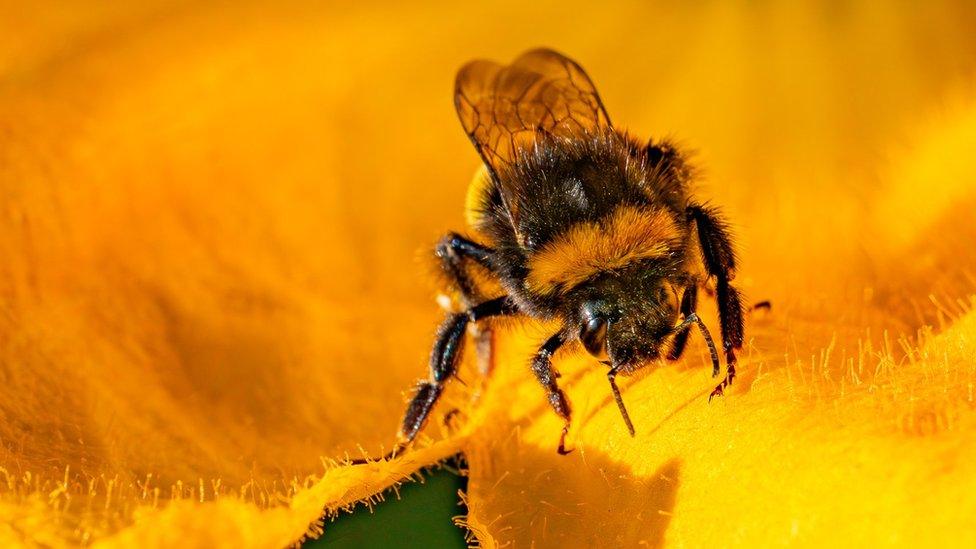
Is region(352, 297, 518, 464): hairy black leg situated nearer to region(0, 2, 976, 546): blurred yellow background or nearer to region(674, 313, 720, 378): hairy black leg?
region(0, 2, 976, 546): blurred yellow background

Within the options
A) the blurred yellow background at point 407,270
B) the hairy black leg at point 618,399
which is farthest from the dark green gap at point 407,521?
the hairy black leg at point 618,399

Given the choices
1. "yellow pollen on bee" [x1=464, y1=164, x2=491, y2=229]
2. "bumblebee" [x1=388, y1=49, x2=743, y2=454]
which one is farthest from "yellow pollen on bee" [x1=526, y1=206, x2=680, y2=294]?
"yellow pollen on bee" [x1=464, y1=164, x2=491, y2=229]

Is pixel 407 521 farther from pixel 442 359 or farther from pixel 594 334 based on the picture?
pixel 594 334

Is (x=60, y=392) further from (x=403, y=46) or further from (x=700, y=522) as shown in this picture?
(x=403, y=46)

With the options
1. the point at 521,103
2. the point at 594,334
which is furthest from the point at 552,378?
the point at 521,103

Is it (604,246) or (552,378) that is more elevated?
(604,246)

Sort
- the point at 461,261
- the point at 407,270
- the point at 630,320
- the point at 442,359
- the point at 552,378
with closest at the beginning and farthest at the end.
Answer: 1. the point at 630,320
2. the point at 552,378
3. the point at 442,359
4. the point at 461,261
5. the point at 407,270

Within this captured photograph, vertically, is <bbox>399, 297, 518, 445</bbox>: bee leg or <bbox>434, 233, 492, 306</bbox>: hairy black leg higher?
<bbox>434, 233, 492, 306</bbox>: hairy black leg
